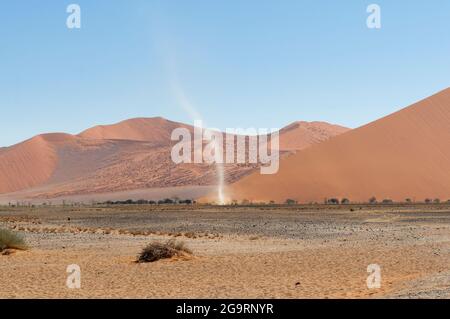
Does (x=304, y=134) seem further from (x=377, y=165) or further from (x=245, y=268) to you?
(x=245, y=268)

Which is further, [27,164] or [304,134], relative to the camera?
[27,164]

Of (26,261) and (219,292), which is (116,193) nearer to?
(26,261)

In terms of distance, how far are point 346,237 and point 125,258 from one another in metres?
11.9

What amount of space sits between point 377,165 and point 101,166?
84.5m

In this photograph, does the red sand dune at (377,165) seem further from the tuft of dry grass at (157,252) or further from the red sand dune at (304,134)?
the tuft of dry grass at (157,252)

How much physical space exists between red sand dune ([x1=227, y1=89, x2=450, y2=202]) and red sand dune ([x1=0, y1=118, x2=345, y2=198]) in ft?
79.9

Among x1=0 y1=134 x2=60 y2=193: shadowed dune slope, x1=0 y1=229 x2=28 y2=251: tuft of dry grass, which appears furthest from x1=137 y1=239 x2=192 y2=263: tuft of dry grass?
x1=0 y1=134 x2=60 y2=193: shadowed dune slope

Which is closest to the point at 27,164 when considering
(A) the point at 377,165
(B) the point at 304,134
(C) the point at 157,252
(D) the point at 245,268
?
(B) the point at 304,134

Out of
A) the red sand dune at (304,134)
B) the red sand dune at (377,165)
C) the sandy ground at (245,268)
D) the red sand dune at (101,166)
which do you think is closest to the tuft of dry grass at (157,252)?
the sandy ground at (245,268)

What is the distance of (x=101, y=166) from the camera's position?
165625 millimetres

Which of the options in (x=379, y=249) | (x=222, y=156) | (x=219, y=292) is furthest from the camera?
(x=222, y=156)
